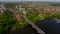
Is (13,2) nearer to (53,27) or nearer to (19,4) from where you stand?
(19,4)

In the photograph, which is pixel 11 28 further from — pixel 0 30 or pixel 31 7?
pixel 31 7

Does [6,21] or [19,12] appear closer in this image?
[6,21]

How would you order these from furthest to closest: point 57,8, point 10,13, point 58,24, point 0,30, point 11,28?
1. point 57,8
2. point 58,24
3. point 10,13
4. point 11,28
5. point 0,30

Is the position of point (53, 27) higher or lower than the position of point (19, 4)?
lower

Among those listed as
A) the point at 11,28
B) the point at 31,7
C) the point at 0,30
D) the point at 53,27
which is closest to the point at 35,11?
the point at 31,7

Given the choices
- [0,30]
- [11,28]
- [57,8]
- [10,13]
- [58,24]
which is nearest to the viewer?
[0,30]

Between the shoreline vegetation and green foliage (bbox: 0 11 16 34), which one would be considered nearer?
green foliage (bbox: 0 11 16 34)

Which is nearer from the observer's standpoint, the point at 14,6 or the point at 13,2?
the point at 14,6

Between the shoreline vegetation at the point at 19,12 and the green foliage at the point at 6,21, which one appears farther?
the shoreline vegetation at the point at 19,12
